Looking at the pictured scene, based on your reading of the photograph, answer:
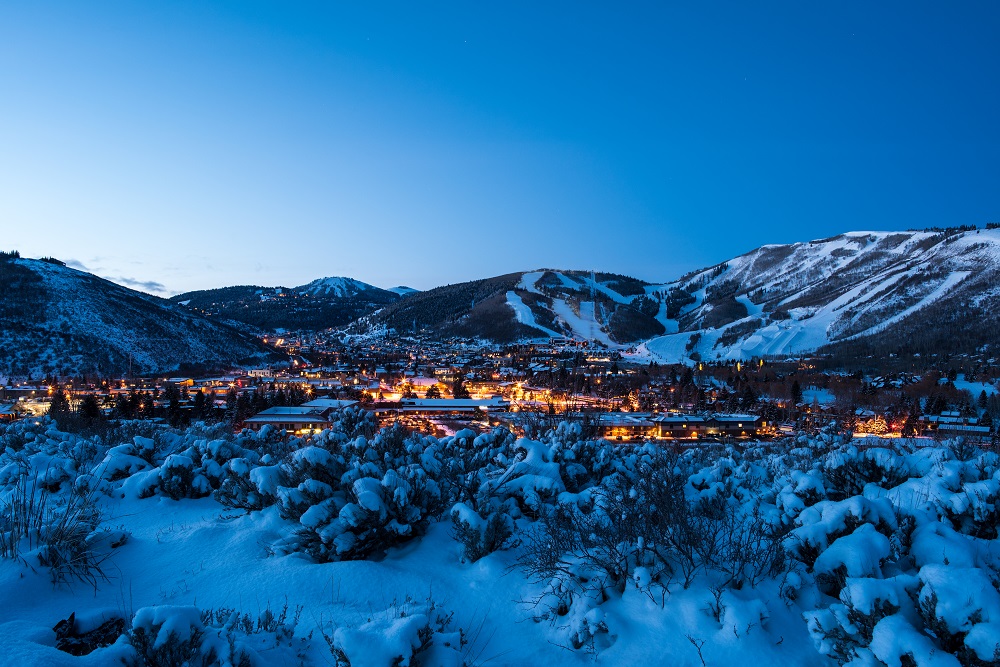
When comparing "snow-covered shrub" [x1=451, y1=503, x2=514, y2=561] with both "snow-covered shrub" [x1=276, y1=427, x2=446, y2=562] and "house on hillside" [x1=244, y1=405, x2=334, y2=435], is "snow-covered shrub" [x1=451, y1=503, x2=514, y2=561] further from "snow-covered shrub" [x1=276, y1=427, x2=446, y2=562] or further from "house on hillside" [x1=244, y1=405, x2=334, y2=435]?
"house on hillside" [x1=244, y1=405, x2=334, y2=435]

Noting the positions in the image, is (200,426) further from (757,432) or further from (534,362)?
(534,362)

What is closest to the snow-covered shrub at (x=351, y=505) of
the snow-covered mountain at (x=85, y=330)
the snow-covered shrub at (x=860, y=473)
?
the snow-covered shrub at (x=860, y=473)

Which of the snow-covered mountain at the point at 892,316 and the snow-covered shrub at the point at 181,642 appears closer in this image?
the snow-covered shrub at the point at 181,642

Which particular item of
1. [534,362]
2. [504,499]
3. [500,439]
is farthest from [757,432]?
[534,362]

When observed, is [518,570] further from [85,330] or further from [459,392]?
[85,330]

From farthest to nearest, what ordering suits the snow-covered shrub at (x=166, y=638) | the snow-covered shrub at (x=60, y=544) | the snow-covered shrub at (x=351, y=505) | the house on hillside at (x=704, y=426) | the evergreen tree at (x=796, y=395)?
the evergreen tree at (x=796, y=395)
the house on hillside at (x=704, y=426)
the snow-covered shrub at (x=351, y=505)
the snow-covered shrub at (x=60, y=544)
the snow-covered shrub at (x=166, y=638)

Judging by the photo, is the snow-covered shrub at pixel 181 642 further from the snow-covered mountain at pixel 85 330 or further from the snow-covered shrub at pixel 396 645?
the snow-covered mountain at pixel 85 330
